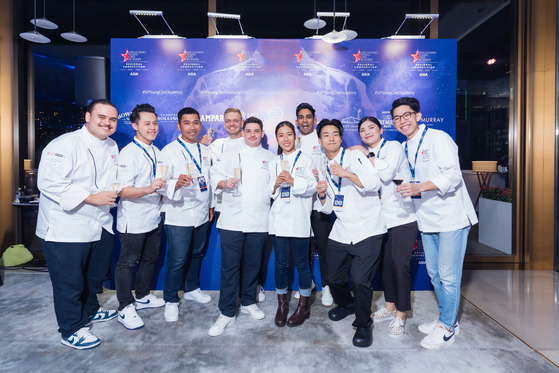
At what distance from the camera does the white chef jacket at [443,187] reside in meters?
2.48

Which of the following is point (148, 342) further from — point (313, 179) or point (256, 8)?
point (256, 8)

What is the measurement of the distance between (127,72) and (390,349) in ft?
13.1

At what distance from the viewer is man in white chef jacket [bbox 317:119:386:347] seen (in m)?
2.52

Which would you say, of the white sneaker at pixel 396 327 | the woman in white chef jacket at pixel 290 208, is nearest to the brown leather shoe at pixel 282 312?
the woman in white chef jacket at pixel 290 208

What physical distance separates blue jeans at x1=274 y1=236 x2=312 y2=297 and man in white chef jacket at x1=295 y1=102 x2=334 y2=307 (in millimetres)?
289

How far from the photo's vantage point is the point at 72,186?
2.43 meters

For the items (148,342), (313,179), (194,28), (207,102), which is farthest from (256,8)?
(148,342)

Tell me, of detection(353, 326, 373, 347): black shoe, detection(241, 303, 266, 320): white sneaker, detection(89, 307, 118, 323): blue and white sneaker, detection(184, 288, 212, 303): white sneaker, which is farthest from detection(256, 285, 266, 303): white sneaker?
detection(89, 307, 118, 323): blue and white sneaker

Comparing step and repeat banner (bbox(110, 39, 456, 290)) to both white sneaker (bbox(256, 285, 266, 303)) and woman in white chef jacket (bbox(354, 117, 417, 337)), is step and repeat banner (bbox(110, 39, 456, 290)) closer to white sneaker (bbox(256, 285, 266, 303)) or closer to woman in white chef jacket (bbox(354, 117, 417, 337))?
white sneaker (bbox(256, 285, 266, 303))

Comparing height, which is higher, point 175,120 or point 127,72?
point 127,72

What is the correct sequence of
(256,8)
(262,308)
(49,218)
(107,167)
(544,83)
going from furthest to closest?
(256,8), (544,83), (262,308), (107,167), (49,218)

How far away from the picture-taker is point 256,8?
5316 millimetres

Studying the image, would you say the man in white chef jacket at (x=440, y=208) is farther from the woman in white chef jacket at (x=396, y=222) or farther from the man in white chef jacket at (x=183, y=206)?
the man in white chef jacket at (x=183, y=206)

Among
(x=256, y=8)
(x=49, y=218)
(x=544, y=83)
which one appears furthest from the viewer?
(x=256, y=8)
